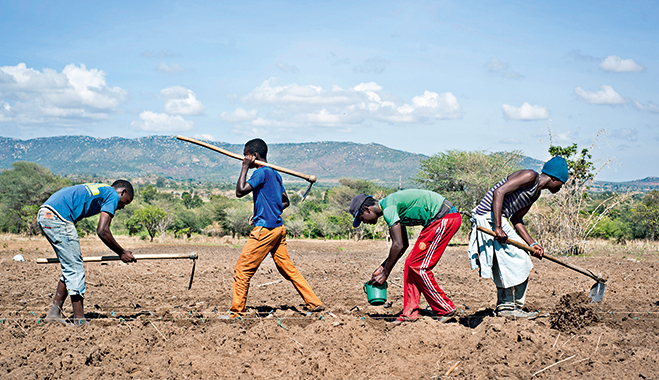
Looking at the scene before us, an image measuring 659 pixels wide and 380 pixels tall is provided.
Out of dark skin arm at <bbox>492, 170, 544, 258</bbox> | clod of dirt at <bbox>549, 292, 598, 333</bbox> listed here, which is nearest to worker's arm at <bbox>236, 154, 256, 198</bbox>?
dark skin arm at <bbox>492, 170, 544, 258</bbox>

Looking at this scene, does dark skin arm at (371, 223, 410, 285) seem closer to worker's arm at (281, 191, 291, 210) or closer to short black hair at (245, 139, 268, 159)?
worker's arm at (281, 191, 291, 210)

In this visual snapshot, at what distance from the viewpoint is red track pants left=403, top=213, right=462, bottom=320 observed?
504 centimetres

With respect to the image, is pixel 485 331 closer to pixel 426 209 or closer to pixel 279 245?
pixel 426 209

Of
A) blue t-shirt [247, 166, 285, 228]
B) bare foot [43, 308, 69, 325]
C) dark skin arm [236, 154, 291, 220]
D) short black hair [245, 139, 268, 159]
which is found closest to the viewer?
bare foot [43, 308, 69, 325]

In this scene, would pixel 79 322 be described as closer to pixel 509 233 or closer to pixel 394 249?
pixel 394 249

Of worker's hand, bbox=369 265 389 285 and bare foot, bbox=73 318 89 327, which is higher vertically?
worker's hand, bbox=369 265 389 285

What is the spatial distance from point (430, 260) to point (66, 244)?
12.9 ft

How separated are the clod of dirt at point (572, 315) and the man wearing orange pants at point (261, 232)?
2595 millimetres

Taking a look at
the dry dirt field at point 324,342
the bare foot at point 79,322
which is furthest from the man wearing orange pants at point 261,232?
the bare foot at point 79,322

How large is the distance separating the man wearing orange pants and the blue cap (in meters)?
2.98

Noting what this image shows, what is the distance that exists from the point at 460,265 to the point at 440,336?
6.31 meters

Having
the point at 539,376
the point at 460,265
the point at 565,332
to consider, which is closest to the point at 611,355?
the point at 565,332

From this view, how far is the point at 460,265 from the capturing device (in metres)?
A: 10.6

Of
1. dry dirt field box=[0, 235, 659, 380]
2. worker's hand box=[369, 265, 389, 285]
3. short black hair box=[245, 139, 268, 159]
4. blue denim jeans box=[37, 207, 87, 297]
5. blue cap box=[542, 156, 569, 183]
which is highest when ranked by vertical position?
short black hair box=[245, 139, 268, 159]
